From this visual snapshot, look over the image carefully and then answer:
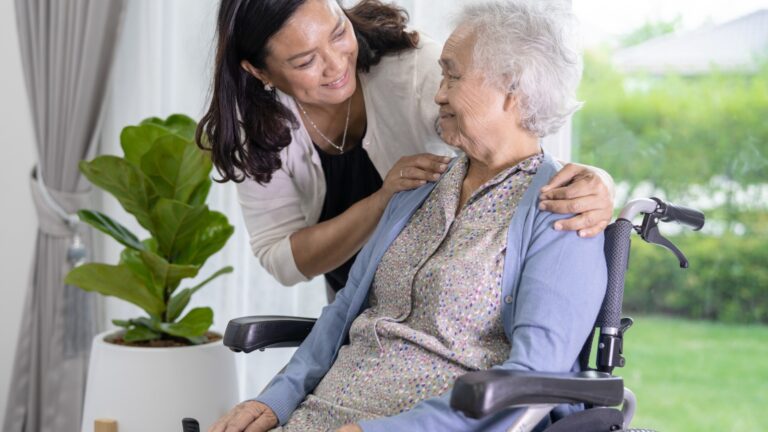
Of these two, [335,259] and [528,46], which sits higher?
[528,46]

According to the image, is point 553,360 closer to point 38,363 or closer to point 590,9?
point 590,9

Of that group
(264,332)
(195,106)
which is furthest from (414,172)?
(195,106)

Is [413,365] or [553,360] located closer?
[553,360]

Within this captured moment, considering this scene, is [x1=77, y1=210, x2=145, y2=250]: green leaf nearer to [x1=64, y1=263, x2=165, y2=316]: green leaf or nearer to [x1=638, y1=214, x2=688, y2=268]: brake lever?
[x1=64, y1=263, x2=165, y2=316]: green leaf

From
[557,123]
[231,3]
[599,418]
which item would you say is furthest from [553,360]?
[231,3]

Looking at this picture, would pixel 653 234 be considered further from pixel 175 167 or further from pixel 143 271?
pixel 143 271

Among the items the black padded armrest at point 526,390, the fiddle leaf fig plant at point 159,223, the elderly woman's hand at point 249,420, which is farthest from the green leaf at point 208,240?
the black padded armrest at point 526,390

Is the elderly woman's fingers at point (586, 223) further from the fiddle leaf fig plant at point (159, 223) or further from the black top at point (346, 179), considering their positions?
the fiddle leaf fig plant at point (159, 223)

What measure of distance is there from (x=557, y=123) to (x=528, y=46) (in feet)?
0.49

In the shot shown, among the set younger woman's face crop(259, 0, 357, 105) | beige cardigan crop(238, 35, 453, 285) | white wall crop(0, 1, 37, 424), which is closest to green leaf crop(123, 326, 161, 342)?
beige cardigan crop(238, 35, 453, 285)

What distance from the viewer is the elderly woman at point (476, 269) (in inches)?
62.2

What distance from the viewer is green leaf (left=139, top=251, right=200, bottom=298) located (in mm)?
2401

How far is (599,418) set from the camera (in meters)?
1.50

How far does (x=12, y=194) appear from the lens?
3422mm
